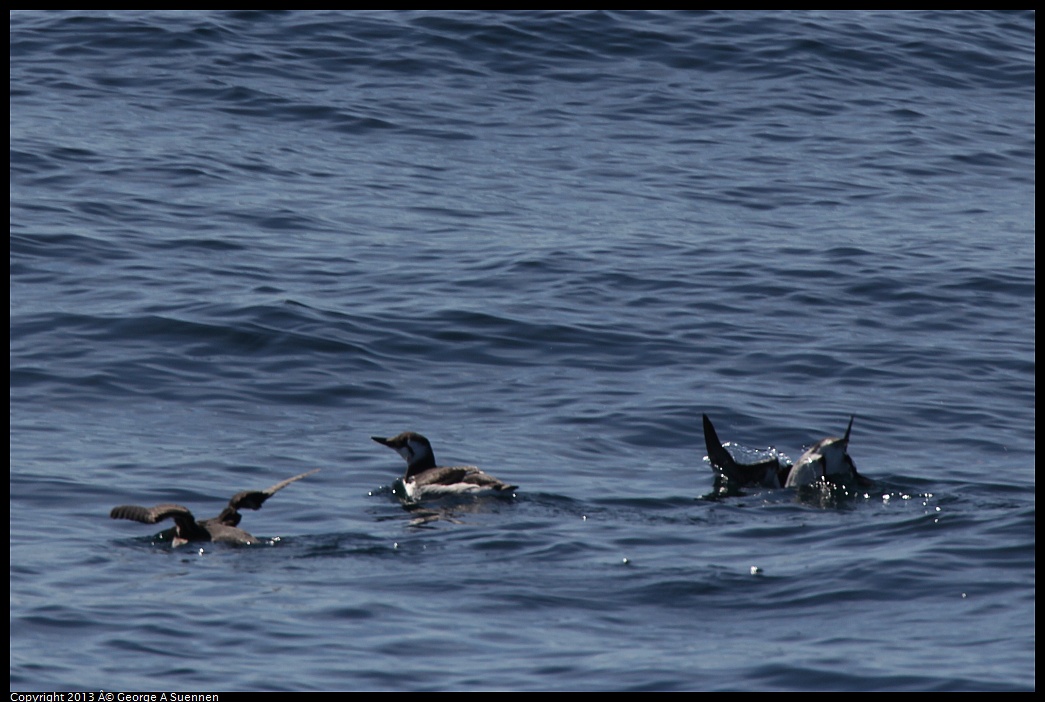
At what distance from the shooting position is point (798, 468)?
1262cm

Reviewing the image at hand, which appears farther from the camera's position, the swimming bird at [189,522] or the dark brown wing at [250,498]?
the dark brown wing at [250,498]

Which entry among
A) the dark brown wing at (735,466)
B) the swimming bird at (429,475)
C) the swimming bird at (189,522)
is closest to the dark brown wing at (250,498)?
the swimming bird at (189,522)

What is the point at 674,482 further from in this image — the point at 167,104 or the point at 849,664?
the point at 167,104

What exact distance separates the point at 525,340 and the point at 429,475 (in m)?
4.16

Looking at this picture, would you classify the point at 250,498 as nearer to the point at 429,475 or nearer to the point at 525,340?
the point at 429,475

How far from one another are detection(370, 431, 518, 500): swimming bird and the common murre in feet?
5.78

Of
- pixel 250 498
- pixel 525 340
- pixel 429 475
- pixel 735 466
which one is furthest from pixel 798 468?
pixel 525 340

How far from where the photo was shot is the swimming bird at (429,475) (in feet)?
40.2


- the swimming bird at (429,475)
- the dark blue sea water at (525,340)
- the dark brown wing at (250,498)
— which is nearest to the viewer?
the dark blue sea water at (525,340)

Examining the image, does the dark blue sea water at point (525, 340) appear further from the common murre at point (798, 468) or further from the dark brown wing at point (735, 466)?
the dark brown wing at point (735, 466)

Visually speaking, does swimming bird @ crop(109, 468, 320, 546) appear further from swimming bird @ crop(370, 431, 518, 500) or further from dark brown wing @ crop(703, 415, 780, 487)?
dark brown wing @ crop(703, 415, 780, 487)

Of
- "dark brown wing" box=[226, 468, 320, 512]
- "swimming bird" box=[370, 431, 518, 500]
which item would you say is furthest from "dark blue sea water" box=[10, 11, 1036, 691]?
"dark brown wing" box=[226, 468, 320, 512]

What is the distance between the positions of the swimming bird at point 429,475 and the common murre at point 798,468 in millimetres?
1761
